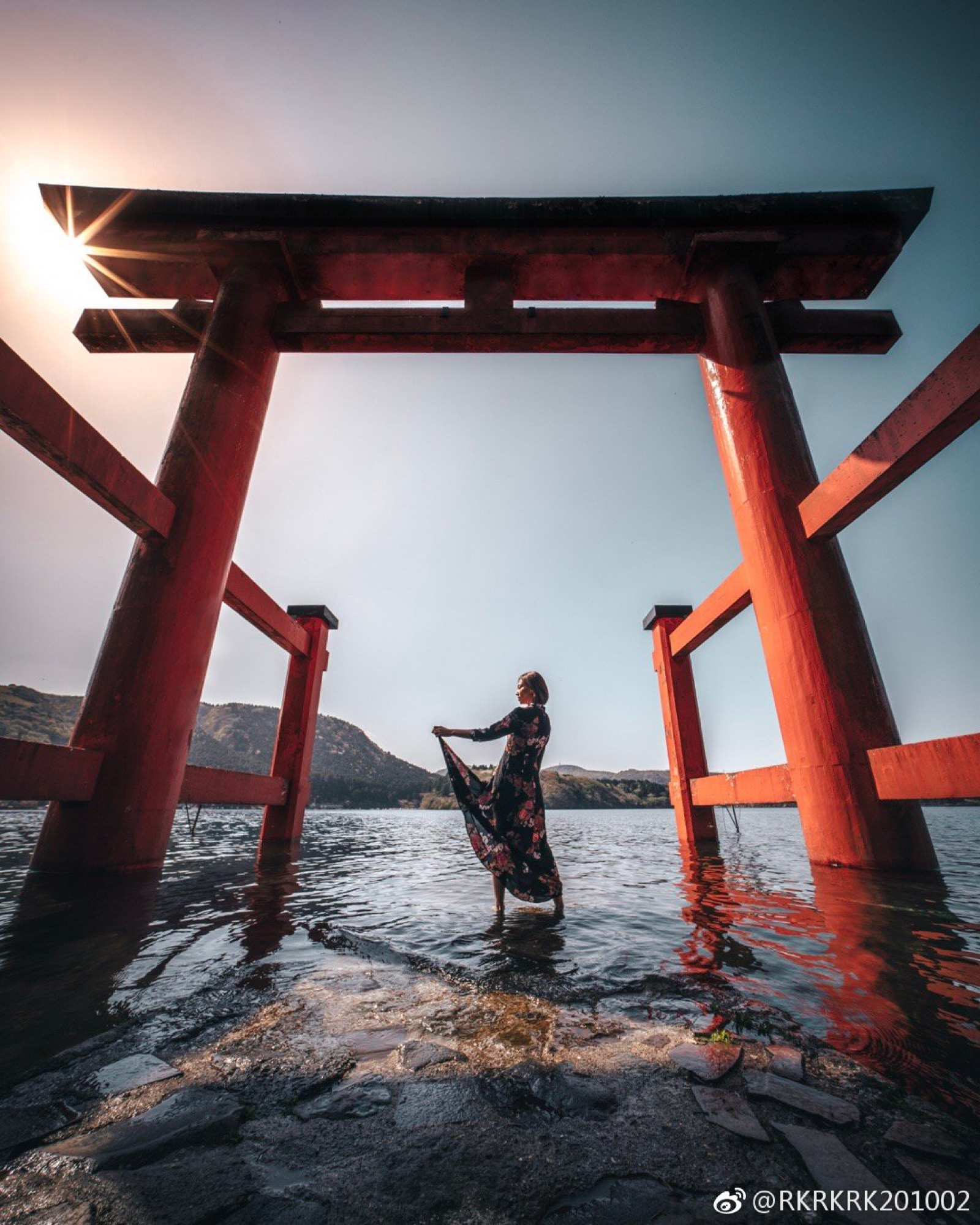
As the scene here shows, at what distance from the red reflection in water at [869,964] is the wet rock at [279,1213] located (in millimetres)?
1521

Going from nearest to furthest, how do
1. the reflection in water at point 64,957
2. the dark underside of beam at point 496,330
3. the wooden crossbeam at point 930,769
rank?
the reflection in water at point 64,957 < the wooden crossbeam at point 930,769 < the dark underside of beam at point 496,330

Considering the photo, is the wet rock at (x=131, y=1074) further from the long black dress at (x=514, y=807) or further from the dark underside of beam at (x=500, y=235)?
the dark underside of beam at (x=500, y=235)

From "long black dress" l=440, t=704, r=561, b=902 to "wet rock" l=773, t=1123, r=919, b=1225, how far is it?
2.56 m

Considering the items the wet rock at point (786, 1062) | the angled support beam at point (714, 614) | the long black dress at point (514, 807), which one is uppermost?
the angled support beam at point (714, 614)

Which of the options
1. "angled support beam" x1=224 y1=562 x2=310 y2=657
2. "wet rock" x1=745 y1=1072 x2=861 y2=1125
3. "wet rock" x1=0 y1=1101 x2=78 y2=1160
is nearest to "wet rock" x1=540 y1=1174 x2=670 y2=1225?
A: "wet rock" x1=745 y1=1072 x2=861 y2=1125

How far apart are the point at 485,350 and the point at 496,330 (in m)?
0.29

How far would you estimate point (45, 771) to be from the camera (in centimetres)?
355

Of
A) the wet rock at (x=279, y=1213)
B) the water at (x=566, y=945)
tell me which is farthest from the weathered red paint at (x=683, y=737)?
the wet rock at (x=279, y=1213)

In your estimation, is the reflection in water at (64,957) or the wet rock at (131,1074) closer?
the wet rock at (131,1074)

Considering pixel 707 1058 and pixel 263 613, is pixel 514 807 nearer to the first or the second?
pixel 707 1058

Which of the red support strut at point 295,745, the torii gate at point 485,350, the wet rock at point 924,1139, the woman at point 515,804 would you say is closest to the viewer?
the wet rock at point 924,1139

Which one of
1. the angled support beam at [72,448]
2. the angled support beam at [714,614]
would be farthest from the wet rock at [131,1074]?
the angled support beam at [714,614]

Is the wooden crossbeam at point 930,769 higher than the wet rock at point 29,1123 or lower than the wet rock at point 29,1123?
higher

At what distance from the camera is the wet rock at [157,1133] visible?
1.06 meters
